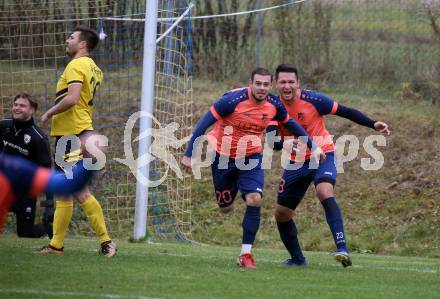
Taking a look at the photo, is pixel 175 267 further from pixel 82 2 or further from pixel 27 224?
pixel 82 2

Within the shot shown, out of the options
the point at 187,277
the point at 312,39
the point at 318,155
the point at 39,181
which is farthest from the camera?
the point at 312,39

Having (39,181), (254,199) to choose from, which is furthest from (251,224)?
(39,181)

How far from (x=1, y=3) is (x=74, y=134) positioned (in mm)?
7008

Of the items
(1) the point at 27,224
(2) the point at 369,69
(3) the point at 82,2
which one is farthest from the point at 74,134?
(2) the point at 369,69

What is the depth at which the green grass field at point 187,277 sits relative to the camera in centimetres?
674

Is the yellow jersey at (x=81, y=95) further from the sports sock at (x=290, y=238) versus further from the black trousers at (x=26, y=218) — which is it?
the black trousers at (x=26, y=218)

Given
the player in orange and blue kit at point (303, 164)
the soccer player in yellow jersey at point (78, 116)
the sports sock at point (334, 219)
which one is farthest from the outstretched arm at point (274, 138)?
the soccer player in yellow jersey at point (78, 116)

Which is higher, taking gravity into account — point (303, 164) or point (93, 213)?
point (303, 164)

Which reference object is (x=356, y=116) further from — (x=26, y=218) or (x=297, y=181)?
(x=26, y=218)

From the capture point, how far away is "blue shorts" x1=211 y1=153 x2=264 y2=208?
8.62 metres

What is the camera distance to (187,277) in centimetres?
757

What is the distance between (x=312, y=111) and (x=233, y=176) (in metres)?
1.11

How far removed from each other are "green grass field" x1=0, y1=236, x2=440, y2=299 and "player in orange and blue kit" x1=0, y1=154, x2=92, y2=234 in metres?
1.60

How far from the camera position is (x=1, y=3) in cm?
1492
